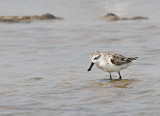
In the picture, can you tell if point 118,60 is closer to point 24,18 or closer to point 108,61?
point 108,61

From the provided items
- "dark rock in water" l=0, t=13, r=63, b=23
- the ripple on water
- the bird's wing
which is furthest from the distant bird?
"dark rock in water" l=0, t=13, r=63, b=23

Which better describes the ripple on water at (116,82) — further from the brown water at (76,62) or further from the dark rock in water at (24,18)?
the dark rock in water at (24,18)

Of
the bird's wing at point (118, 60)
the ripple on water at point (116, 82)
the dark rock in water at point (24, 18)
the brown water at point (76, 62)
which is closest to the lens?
the brown water at point (76, 62)

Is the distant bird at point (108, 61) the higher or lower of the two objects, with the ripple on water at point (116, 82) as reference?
higher

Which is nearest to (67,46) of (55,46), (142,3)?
(55,46)

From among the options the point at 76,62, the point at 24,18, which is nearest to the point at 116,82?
the point at 76,62

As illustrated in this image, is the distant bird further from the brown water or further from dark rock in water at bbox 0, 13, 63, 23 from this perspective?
dark rock in water at bbox 0, 13, 63, 23

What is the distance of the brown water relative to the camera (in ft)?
31.6

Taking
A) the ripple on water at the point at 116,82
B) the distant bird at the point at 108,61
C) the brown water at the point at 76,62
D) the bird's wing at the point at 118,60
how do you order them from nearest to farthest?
the brown water at the point at 76,62, the ripple on water at the point at 116,82, the distant bird at the point at 108,61, the bird's wing at the point at 118,60

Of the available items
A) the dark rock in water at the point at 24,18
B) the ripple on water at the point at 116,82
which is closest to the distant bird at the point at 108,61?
the ripple on water at the point at 116,82

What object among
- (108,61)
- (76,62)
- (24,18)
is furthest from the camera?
(24,18)

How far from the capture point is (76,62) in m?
14.2

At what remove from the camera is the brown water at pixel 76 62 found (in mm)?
9617

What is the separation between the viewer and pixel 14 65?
14.1 m
